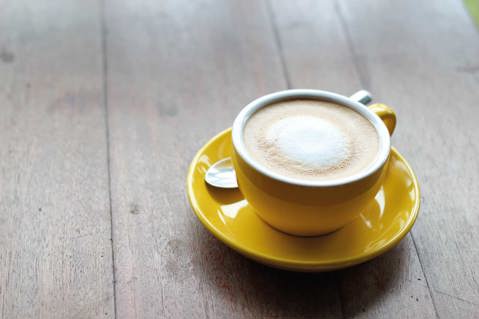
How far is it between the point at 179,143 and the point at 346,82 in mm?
241

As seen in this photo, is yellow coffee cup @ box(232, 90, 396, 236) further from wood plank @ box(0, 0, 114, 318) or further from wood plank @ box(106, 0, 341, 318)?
wood plank @ box(0, 0, 114, 318)

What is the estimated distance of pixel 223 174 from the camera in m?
0.61

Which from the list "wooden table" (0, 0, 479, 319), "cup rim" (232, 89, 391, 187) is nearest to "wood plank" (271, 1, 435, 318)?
"wooden table" (0, 0, 479, 319)

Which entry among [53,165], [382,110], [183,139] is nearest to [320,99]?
[382,110]

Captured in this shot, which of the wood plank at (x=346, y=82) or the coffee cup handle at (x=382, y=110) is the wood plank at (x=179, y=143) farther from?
the coffee cup handle at (x=382, y=110)

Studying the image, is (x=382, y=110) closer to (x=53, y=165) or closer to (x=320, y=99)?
(x=320, y=99)

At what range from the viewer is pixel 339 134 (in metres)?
0.54

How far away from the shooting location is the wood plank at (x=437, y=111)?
559mm

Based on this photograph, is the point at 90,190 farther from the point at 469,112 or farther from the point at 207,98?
the point at 469,112

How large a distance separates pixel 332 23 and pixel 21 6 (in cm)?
46

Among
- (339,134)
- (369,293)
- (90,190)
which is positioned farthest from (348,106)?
(90,190)

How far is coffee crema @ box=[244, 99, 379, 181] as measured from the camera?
510 millimetres

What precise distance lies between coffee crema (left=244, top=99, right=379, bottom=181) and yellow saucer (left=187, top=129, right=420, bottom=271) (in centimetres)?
7

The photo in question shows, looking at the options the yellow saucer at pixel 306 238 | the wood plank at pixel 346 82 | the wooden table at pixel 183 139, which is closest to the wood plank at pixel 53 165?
the wooden table at pixel 183 139
